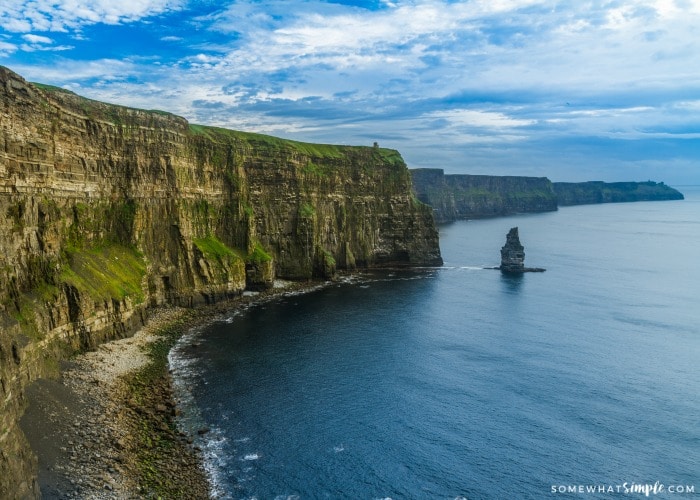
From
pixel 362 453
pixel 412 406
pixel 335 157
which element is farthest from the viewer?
pixel 335 157

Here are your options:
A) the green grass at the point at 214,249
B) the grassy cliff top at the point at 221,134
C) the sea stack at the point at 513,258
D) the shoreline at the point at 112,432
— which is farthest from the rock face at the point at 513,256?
the shoreline at the point at 112,432

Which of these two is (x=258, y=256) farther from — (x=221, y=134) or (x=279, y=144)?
(x=279, y=144)

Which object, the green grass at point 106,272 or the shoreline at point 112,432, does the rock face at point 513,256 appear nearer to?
the green grass at point 106,272

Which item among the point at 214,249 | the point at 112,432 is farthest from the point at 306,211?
the point at 112,432

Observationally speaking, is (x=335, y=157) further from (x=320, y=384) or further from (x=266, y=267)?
(x=320, y=384)

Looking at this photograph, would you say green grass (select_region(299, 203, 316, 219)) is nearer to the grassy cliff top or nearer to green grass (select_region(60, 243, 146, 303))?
the grassy cliff top

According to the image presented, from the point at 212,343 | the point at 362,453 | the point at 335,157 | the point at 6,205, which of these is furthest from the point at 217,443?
the point at 335,157
